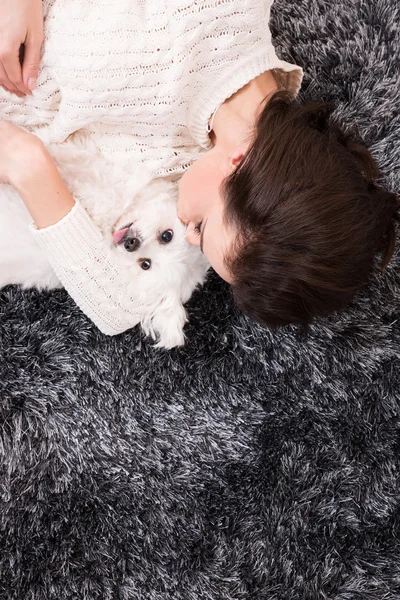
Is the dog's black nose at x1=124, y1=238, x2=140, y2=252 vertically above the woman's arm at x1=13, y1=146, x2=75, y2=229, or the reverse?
the woman's arm at x1=13, y1=146, x2=75, y2=229

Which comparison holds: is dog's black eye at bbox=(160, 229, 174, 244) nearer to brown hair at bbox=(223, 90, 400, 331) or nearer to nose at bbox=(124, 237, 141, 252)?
nose at bbox=(124, 237, 141, 252)

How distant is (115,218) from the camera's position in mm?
981

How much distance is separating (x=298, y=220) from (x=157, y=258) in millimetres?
294

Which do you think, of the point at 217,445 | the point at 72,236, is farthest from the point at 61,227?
the point at 217,445

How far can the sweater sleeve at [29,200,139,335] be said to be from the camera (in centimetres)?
93

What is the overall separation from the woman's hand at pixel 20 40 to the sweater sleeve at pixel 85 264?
0.25m

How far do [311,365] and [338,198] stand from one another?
451mm

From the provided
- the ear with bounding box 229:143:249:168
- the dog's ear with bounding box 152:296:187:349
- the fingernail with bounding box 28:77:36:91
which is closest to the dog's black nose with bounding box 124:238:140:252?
the dog's ear with bounding box 152:296:187:349

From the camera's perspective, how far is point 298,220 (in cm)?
76

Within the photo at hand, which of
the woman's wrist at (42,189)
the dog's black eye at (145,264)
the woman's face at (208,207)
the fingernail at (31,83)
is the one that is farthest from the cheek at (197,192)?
the fingernail at (31,83)

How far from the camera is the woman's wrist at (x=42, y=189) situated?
3.02ft

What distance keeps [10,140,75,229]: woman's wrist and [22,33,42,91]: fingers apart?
118 millimetres

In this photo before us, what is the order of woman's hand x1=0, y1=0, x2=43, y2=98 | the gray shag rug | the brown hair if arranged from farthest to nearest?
the gray shag rug, woman's hand x1=0, y1=0, x2=43, y2=98, the brown hair

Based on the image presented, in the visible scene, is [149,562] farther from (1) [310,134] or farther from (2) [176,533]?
(1) [310,134]
